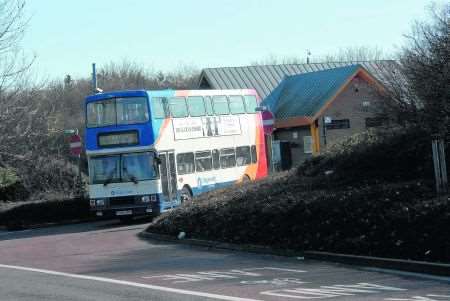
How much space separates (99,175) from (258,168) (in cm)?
814

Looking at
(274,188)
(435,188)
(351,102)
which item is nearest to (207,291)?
(435,188)

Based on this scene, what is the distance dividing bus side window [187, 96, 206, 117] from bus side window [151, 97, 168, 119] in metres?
1.77

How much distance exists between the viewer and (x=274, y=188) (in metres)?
21.2

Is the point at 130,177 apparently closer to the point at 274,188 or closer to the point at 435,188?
the point at 274,188

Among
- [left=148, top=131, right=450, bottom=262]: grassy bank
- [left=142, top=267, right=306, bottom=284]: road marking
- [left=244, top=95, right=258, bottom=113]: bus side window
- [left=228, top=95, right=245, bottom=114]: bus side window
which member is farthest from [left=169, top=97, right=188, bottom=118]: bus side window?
[left=142, top=267, right=306, bottom=284]: road marking

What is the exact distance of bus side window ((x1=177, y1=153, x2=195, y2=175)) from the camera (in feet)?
90.3

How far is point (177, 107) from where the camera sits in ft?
91.4

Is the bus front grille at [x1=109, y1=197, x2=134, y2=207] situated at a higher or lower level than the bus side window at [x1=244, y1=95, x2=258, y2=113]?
lower

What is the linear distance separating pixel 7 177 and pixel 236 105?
12102mm

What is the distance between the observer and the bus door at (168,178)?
26.6 metres

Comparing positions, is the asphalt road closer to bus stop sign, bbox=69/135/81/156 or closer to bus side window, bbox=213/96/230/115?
bus stop sign, bbox=69/135/81/156

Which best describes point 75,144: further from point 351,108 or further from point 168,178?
point 351,108

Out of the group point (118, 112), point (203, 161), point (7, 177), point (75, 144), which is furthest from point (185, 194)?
point (7, 177)

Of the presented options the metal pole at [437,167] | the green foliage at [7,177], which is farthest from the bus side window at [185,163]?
the metal pole at [437,167]
